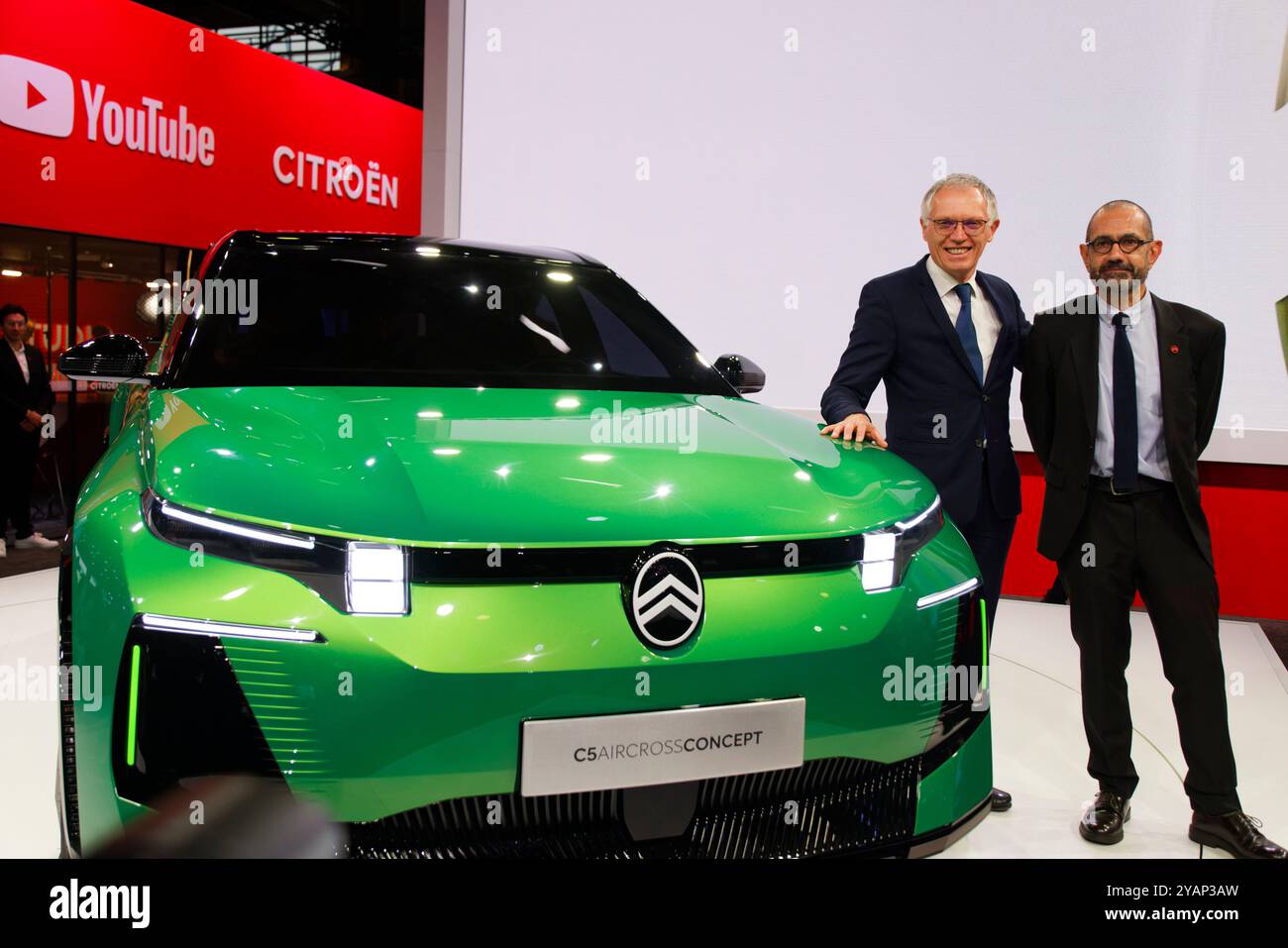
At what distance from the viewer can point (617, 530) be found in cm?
150

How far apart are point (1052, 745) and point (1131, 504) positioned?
40.0 inches

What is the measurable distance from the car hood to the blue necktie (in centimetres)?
68

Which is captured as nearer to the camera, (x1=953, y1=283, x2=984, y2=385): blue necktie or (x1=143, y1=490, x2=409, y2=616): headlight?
(x1=143, y1=490, x2=409, y2=616): headlight

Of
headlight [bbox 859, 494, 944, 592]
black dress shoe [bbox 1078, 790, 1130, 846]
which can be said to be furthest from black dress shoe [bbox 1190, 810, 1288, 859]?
headlight [bbox 859, 494, 944, 592]

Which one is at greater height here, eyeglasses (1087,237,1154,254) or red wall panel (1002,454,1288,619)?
eyeglasses (1087,237,1154,254)

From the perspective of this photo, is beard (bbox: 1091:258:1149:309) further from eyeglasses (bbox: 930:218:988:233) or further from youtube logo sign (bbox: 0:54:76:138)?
youtube logo sign (bbox: 0:54:76:138)

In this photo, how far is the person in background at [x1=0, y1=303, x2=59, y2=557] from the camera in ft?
21.9

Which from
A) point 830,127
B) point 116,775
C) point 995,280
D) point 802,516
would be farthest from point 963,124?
point 116,775

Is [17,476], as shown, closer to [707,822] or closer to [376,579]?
[376,579]

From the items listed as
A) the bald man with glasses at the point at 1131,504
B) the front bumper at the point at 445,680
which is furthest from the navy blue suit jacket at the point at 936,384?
the front bumper at the point at 445,680

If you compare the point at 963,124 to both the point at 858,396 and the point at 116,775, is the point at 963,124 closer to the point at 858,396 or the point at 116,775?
the point at 858,396

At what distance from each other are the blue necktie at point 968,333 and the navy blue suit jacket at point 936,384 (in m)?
0.02

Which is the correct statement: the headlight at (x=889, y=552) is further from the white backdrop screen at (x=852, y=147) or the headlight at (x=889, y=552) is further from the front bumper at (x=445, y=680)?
the white backdrop screen at (x=852, y=147)

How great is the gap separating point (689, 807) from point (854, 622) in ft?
1.15
